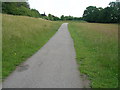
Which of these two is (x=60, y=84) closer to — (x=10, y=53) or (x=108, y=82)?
(x=108, y=82)

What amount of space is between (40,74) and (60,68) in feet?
3.67

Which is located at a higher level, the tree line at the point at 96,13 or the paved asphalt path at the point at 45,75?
the tree line at the point at 96,13

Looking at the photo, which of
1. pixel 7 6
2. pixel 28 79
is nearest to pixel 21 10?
pixel 7 6

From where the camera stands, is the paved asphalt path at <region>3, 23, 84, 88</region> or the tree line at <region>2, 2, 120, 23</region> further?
the tree line at <region>2, 2, 120, 23</region>

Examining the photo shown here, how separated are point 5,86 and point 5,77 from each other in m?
0.82

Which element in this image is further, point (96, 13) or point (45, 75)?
point (96, 13)

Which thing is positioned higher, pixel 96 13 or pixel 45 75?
pixel 96 13

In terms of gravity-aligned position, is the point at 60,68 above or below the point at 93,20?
below

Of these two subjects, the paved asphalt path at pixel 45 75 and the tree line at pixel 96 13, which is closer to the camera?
the paved asphalt path at pixel 45 75

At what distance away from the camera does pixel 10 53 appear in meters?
9.62

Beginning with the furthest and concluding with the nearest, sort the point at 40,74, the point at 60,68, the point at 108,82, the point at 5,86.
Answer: the point at 60,68 < the point at 40,74 < the point at 108,82 < the point at 5,86

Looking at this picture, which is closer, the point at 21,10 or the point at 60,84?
the point at 60,84

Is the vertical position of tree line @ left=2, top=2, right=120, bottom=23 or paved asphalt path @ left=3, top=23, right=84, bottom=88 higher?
tree line @ left=2, top=2, right=120, bottom=23

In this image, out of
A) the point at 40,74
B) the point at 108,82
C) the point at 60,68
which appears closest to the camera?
the point at 108,82
